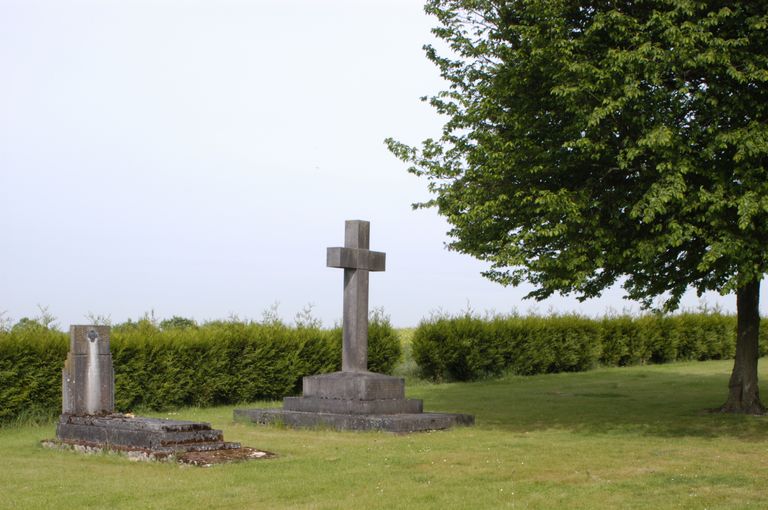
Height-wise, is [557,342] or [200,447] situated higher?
[557,342]

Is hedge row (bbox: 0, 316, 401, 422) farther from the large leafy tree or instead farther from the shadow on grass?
the large leafy tree

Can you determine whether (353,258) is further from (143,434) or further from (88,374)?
(143,434)

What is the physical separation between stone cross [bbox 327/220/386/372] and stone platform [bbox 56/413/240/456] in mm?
4399

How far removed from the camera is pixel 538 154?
15.1 meters

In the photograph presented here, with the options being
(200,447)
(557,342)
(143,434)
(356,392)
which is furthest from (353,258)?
(557,342)

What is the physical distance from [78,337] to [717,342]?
27.9m

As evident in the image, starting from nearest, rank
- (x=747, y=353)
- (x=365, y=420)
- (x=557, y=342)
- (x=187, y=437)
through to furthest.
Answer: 1. (x=187, y=437)
2. (x=365, y=420)
3. (x=747, y=353)
4. (x=557, y=342)

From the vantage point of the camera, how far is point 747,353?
17.0 m

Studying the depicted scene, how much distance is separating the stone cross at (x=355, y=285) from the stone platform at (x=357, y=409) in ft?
1.40

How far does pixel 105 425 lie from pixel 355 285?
564 cm

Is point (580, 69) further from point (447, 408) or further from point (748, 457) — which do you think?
point (447, 408)

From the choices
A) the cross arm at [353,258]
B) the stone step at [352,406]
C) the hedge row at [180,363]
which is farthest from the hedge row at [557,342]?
the stone step at [352,406]

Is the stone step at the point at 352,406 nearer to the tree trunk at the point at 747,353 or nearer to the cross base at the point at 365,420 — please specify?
the cross base at the point at 365,420

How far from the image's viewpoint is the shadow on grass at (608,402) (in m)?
16.0
